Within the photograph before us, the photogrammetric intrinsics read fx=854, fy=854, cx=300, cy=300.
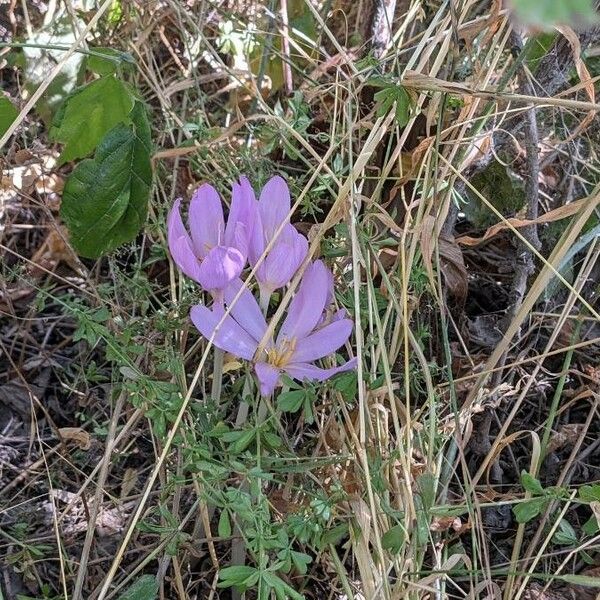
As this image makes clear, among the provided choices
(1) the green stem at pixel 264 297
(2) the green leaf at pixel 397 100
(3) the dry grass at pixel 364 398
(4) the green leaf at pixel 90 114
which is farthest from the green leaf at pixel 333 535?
(4) the green leaf at pixel 90 114

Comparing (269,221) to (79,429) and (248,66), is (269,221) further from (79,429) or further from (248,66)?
(248,66)

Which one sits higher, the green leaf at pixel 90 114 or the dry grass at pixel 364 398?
the green leaf at pixel 90 114

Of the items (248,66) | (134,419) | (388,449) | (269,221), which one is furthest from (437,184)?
(248,66)

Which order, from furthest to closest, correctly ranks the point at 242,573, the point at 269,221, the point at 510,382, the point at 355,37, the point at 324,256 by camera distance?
1. the point at 355,37
2. the point at 510,382
3. the point at 324,256
4. the point at 269,221
5. the point at 242,573

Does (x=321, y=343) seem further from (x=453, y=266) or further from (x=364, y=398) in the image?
(x=453, y=266)

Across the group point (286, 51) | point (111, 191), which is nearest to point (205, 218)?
point (111, 191)

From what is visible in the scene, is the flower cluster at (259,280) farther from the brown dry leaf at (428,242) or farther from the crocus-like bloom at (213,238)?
the brown dry leaf at (428,242)
